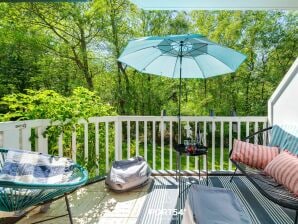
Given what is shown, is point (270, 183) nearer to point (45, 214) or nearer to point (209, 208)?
point (209, 208)

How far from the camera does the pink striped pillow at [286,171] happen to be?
7.89 ft

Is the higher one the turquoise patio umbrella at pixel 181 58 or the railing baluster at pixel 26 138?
the turquoise patio umbrella at pixel 181 58

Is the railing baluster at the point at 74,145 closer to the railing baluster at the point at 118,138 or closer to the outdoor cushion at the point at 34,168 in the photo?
the railing baluster at the point at 118,138

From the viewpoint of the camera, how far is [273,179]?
2.86 m

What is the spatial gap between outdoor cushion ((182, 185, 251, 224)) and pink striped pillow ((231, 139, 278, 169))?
98 centimetres

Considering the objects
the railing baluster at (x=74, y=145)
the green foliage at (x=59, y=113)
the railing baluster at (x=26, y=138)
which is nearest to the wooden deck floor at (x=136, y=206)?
the railing baluster at (x=74, y=145)

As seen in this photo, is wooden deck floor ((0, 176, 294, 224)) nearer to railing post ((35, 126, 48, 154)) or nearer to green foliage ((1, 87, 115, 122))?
railing post ((35, 126, 48, 154))

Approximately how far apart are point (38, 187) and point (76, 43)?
6539 mm

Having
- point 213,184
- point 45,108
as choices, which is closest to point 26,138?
point 45,108

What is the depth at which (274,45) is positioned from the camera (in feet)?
24.3

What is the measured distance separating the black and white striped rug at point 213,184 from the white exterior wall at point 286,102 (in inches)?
39.9

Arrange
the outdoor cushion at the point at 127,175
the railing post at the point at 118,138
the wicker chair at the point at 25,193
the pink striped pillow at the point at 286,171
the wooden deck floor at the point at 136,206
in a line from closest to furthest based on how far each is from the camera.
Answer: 1. the wicker chair at the point at 25,193
2. the pink striped pillow at the point at 286,171
3. the wooden deck floor at the point at 136,206
4. the outdoor cushion at the point at 127,175
5. the railing post at the point at 118,138

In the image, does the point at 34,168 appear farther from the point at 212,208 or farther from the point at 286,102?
the point at 286,102

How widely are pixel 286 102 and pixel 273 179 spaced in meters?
1.34
